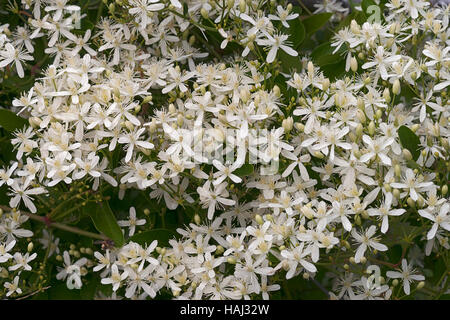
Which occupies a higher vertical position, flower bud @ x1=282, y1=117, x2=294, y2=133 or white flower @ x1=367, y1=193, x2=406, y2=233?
flower bud @ x1=282, y1=117, x2=294, y2=133

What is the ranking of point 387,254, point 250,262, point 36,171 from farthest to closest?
point 387,254 < point 36,171 < point 250,262

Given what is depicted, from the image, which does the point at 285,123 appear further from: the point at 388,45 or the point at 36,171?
the point at 36,171

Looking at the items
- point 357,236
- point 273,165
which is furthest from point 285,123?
point 357,236

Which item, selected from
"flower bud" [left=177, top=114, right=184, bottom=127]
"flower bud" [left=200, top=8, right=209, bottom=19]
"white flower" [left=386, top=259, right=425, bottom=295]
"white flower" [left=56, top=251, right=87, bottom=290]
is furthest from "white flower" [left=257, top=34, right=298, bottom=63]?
"white flower" [left=56, top=251, right=87, bottom=290]

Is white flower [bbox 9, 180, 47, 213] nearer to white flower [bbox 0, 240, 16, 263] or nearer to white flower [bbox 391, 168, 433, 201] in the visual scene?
white flower [bbox 0, 240, 16, 263]

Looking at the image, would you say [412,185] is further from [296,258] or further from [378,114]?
[296,258]

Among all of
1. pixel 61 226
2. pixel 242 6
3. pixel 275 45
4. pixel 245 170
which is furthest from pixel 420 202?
pixel 61 226
